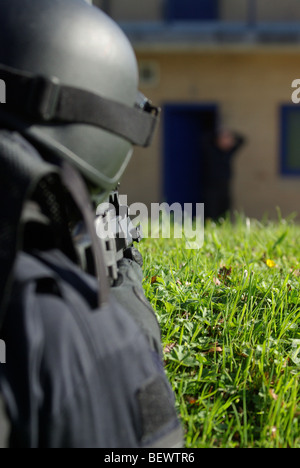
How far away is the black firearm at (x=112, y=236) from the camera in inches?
68.4

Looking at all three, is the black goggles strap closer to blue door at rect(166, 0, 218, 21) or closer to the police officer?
the police officer

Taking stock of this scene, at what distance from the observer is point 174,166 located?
11773mm

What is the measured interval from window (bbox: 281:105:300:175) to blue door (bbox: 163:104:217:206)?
4.24ft

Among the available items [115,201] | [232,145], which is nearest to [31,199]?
[115,201]

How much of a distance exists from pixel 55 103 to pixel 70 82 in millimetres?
121

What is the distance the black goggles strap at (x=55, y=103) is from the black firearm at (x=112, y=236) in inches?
12.4

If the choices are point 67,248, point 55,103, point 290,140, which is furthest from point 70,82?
point 290,140

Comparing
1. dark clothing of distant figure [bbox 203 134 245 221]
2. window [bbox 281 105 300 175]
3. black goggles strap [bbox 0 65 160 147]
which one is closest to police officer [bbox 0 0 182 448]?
black goggles strap [bbox 0 65 160 147]

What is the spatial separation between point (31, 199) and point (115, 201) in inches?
32.5

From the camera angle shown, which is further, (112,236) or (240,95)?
(240,95)

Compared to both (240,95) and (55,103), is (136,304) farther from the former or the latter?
(240,95)

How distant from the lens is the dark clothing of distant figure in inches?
423

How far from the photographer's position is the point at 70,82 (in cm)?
181

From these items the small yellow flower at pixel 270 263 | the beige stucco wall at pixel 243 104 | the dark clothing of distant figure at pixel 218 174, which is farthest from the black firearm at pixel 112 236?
the beige stucco wall at pixel 243 104
